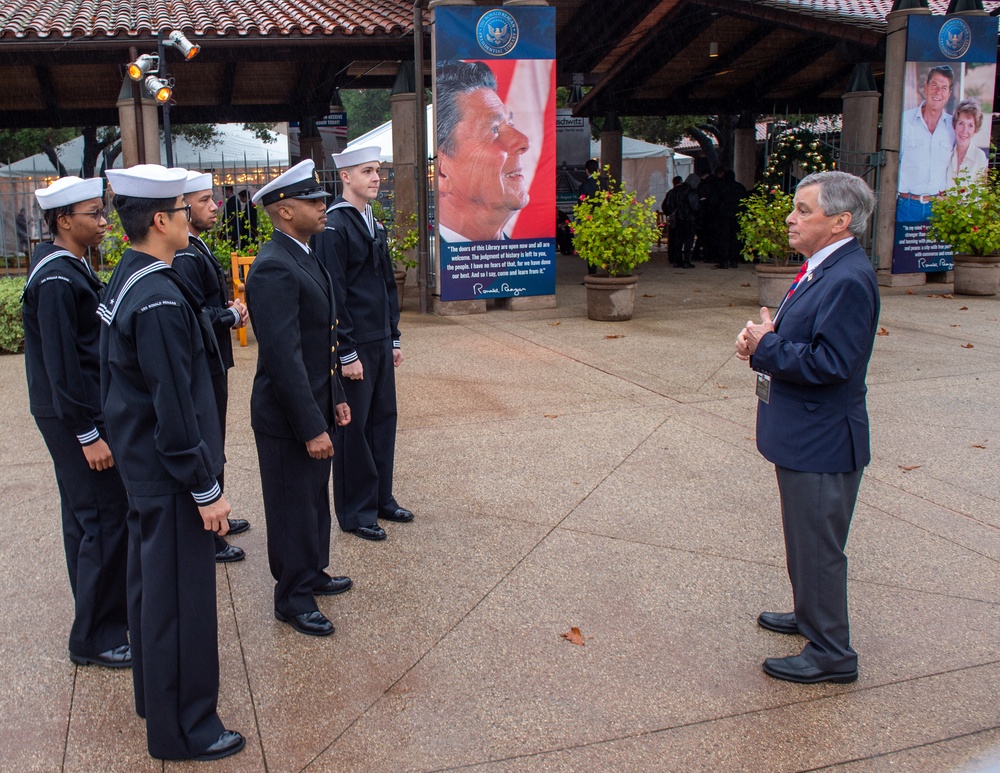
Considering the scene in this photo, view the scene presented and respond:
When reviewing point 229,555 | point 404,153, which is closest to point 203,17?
point 404,153

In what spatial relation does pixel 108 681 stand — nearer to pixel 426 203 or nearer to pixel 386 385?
pixel 386 385

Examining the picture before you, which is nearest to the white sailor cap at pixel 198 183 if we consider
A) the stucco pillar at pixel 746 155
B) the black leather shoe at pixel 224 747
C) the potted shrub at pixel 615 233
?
the black leather shoe at pixel 224 747

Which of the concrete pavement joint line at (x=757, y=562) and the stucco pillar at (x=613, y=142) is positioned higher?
the stucco pillar at (x=613, y=142)

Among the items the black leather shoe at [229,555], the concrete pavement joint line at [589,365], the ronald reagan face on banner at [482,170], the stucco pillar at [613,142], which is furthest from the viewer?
the stucco pillar at [613,142]

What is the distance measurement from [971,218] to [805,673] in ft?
35.4

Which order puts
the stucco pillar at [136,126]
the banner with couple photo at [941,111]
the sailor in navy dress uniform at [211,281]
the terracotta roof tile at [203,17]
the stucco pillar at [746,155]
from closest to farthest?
the sailor in navy dress uniform at [211,281], the terracotta roof tile at [203,17], the stucco pillar at [136,126], the banner with couple photo at [941,111], the stucco pillar at [746,155]

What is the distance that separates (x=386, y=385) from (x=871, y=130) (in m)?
11.6

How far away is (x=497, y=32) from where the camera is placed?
36.8ft

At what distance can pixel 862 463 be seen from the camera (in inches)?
125

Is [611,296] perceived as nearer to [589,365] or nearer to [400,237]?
[589,365]

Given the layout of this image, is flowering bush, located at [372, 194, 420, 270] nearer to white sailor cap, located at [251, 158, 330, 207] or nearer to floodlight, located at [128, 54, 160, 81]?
floodlight, located at [128, 54, 160, 81]

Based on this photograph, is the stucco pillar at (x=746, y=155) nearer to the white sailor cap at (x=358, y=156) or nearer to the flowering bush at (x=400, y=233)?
the flowering bush at (x=400, y=233)

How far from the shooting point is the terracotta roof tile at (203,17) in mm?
12182

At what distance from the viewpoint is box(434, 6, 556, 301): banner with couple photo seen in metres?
11.1
